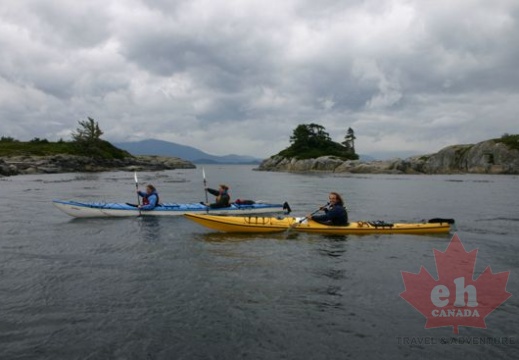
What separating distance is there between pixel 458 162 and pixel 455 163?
2.28ft

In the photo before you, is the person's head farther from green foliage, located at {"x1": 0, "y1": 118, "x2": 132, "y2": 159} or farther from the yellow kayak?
green foliage, located at {"x1": 0, "y1": 118, "x2": 132, "y2": 159}

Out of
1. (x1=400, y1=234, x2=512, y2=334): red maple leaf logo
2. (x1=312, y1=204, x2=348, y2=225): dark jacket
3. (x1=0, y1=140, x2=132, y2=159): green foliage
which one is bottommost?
(x1=400, y1=234, x2=512, y2=334): red maple leaf logo

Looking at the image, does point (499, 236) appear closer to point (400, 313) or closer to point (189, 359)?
point (400, 313)

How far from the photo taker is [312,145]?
423 feet

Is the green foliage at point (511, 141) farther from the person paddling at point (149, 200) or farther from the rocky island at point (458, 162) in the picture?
the person paddling at point (149, 200)

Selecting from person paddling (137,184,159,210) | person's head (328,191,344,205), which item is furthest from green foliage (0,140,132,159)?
person's head (328,191,344,205)

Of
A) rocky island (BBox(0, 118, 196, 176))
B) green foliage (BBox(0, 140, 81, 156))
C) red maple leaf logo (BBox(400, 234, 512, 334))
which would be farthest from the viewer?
green foliage (BBox(0, 140, 81, 156))

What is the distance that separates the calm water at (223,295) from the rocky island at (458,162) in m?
72.0

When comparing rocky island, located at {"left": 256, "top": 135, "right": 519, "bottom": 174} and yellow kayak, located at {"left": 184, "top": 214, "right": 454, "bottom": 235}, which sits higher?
rocky island, located at {"left": 256, "top": 135, "right": 519, "bottom": 174}

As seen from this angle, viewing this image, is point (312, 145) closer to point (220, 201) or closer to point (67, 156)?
point (67, 156)

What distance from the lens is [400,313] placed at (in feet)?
29.5

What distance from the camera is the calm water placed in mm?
7375

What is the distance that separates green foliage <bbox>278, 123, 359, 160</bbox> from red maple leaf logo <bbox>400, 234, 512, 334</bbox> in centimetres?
10661

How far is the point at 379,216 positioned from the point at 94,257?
1826cm
